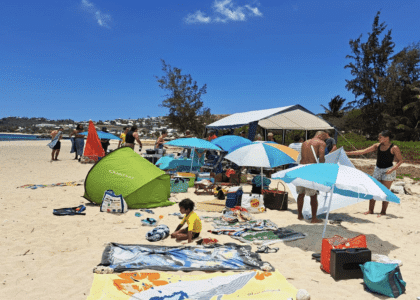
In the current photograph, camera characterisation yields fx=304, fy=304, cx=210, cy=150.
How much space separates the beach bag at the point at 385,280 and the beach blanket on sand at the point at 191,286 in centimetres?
88

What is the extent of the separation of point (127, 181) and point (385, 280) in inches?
205

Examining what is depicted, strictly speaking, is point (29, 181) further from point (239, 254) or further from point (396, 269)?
point (396, 269)

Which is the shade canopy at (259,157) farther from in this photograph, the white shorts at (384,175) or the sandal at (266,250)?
the sandal at (266,250)

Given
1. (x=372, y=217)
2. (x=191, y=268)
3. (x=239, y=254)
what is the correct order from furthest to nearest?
(x=372, y=217)
(x=239, y=254)
(x=191, y=268)

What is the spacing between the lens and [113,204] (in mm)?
6293

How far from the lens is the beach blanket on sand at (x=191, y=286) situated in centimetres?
308

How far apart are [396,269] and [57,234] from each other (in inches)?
187

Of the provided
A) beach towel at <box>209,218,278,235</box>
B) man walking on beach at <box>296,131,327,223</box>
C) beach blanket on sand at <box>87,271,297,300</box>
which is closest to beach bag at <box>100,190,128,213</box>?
beach towel at <box>209,218,278,235</box>

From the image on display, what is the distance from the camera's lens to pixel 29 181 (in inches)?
375

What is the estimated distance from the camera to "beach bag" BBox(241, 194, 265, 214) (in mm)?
7062

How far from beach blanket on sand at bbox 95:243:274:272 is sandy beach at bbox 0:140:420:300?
10.2 inches

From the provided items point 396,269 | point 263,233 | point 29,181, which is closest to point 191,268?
point 263,233

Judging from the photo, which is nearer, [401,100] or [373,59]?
[401,100]

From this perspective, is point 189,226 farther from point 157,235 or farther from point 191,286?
point 191,286
